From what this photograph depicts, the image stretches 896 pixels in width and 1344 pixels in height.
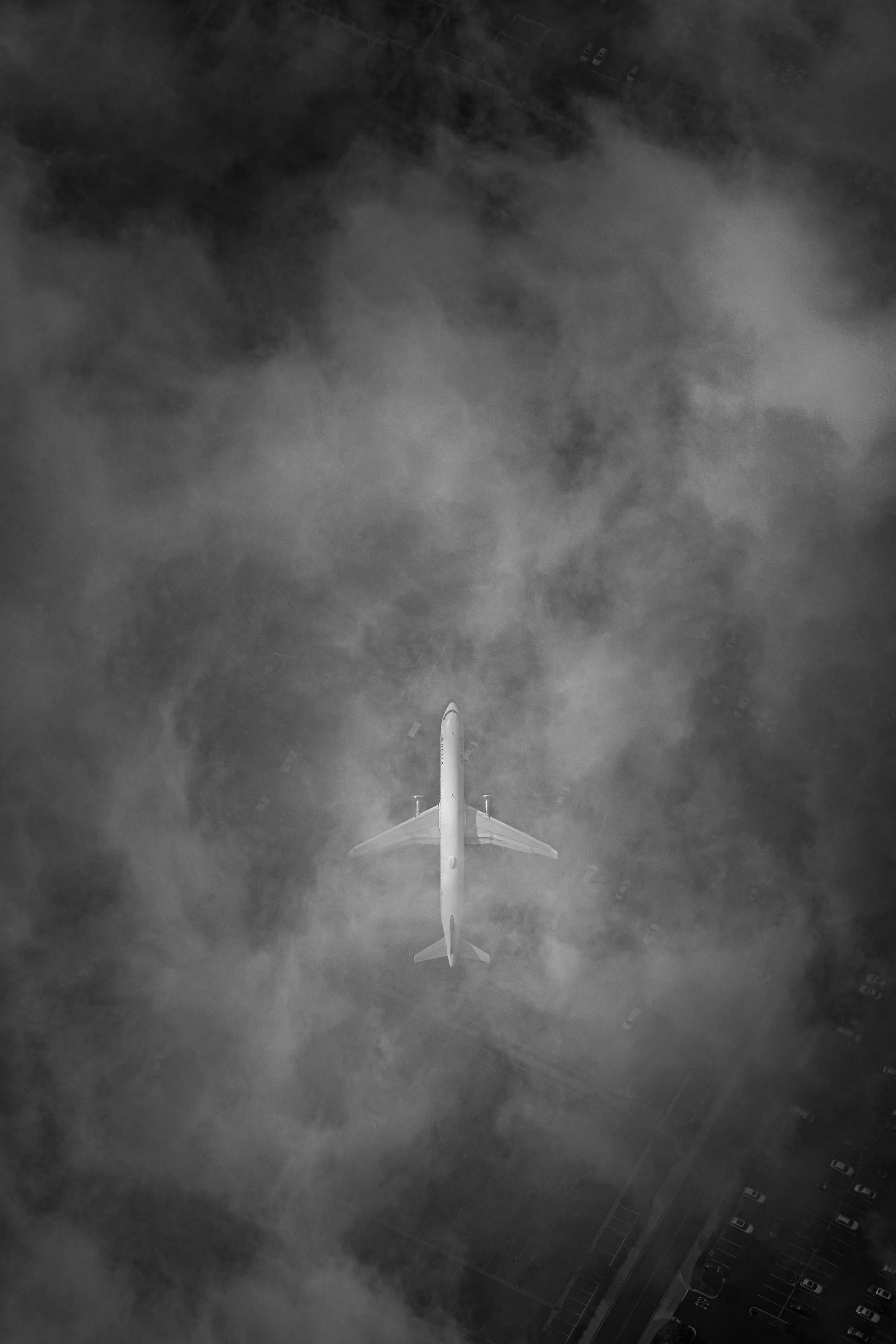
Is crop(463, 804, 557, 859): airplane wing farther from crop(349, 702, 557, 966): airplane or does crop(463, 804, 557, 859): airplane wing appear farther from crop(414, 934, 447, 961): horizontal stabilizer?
crop(414, 934, 447, 961): horizontal stabilizer

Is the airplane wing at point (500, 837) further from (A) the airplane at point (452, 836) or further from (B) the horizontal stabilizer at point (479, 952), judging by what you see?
(B) the horizontal stabilizer at point (479, 952)

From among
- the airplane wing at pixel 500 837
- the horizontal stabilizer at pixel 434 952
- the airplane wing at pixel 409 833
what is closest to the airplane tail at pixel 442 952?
the horizontal stabilizer at pixel 434 952

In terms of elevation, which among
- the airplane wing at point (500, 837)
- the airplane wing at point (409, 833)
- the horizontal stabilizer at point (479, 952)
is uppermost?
the airplane wing at point (500, 837)

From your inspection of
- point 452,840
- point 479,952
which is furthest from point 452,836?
point 479,952

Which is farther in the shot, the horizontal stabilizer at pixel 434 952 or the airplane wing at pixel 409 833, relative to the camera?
the airplane wing at pixel 409 833

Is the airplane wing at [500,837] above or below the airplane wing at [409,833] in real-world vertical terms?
above

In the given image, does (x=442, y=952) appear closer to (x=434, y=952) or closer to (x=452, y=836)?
(x=434, y=952)

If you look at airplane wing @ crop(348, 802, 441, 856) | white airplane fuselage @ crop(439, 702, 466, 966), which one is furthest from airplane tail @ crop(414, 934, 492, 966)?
airplane wing @ crop(348, 802, 441, 856)

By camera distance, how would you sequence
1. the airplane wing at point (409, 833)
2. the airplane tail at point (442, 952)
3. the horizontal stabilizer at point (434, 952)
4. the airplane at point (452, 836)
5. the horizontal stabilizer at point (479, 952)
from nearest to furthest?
1. the airplane at point (452, 836)
2. the horizontal stabilizer at point (479, 952)
3. the airplane tail at point (442, 952)
4. the horizontal stabilizer at point (434, 952)
5. the airplane wing at point (409, 833)
